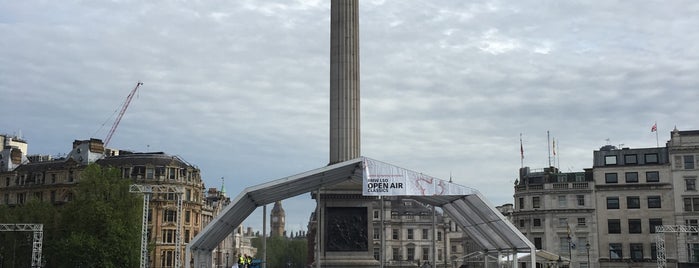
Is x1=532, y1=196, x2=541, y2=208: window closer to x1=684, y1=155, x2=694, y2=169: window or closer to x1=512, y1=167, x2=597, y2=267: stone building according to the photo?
x1=512, y1=167, x2=597, y2=267: stone building

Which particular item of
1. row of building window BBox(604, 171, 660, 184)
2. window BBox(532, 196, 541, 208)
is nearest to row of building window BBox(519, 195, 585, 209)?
window BBox(532, 196, 541, 208)

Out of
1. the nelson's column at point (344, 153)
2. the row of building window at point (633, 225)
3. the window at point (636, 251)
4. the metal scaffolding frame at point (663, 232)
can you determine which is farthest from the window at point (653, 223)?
the nelson's column at point (344, 153)

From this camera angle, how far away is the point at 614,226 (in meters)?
86.7

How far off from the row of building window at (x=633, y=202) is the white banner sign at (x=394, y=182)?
56420 mm

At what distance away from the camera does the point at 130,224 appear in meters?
70.6

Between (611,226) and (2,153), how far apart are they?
3067 inches

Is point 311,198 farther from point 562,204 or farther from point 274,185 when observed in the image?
point 562,204

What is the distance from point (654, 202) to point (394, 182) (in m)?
57.6

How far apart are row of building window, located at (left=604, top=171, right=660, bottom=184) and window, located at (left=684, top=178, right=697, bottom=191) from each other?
2948mm

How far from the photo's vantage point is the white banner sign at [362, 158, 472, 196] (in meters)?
36.9

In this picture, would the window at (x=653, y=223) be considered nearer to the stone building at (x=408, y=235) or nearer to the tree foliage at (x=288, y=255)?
the stone building at (x=408, y=235)

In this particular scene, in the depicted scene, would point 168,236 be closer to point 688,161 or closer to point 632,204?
point 632,204

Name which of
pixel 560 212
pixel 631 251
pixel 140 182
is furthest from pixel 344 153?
pixel 631 251

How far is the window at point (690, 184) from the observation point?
272 ft
